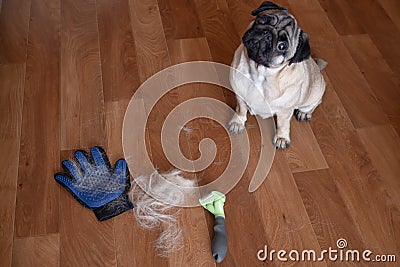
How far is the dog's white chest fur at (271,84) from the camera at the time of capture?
1612 millimetres

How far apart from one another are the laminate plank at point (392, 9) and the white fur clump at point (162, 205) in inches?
58.6

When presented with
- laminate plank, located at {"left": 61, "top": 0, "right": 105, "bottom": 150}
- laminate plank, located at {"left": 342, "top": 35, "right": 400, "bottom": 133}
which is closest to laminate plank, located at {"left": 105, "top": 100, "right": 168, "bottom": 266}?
laminate plank, located at {"left": 61, "top": 0, "right": 105, "bottom": 150}

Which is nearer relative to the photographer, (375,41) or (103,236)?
(103,236)

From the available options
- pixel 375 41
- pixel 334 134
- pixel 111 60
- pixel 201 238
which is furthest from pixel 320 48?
pixel 201 238

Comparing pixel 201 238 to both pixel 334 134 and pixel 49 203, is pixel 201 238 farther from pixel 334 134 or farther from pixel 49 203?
pixel 334 134

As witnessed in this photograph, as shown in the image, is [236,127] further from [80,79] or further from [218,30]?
[80,79]

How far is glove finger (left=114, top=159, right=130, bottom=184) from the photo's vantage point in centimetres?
174

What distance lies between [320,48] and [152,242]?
130 cm

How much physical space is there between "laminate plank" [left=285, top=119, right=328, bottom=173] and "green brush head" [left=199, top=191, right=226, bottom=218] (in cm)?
35

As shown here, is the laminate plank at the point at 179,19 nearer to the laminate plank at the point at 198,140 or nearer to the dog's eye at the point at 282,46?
the laminate plank at the point at 198,140

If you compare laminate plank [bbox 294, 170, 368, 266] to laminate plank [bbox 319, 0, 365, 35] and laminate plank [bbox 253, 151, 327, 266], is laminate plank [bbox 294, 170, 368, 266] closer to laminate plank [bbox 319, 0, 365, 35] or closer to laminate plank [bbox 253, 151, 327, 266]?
laminate plank [bbox 253, 151, 327, 266]

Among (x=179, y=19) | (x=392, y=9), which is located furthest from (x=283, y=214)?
(x=392, y=9)

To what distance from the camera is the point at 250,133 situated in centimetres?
191

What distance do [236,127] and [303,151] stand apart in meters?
0.30
